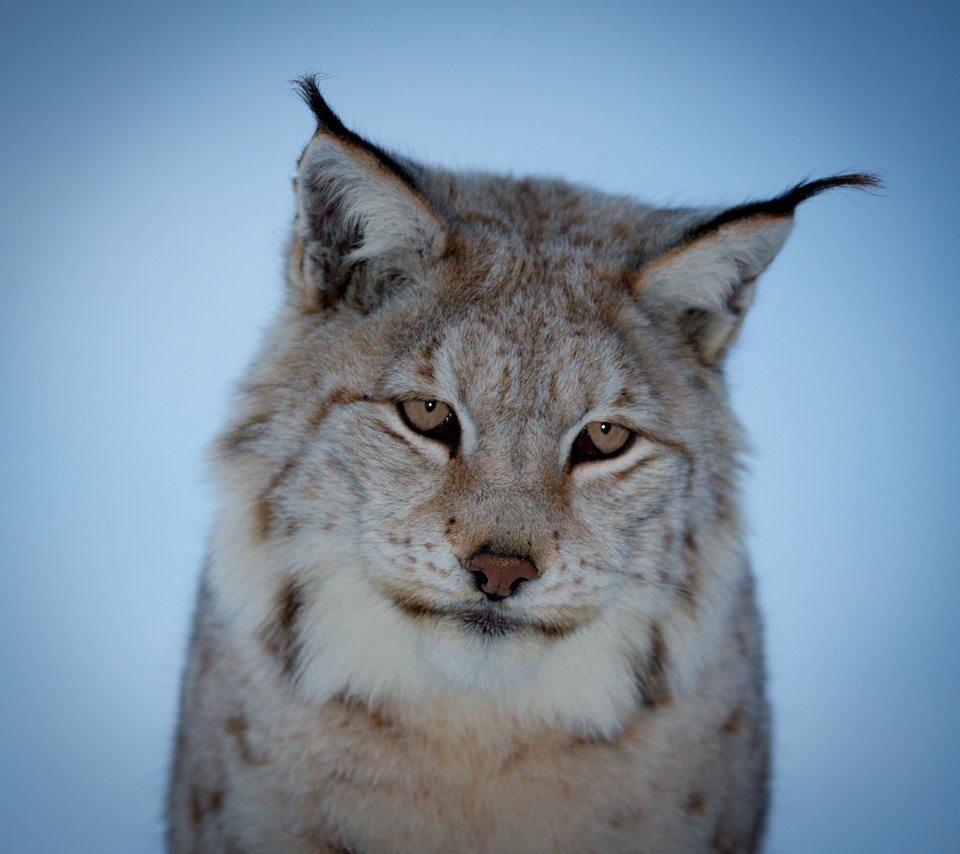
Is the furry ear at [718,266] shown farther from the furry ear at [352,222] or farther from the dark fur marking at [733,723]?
the dark fur marking at [733,723]

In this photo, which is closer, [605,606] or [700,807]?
[605,606]

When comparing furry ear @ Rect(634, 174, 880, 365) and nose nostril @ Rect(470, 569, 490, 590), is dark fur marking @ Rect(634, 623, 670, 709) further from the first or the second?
furry ear @ Rect(634, 174, 880, 365)

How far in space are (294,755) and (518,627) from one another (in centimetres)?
93

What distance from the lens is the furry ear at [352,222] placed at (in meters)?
3.68

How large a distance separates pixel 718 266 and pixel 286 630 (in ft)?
5.93

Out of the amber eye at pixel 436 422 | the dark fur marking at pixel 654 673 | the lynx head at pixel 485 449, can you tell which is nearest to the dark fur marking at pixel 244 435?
the lynx head at pixel 485 449

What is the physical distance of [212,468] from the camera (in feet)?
13.5

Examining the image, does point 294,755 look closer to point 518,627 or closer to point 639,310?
point 518,627

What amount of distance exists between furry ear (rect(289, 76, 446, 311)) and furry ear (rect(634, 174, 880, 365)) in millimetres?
730

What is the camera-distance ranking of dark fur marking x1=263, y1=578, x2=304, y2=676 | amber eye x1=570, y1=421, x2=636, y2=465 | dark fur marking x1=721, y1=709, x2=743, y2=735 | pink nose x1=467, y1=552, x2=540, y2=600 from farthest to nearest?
dark fur marking x1=721, y1=709, x2=743, y2=735 → dark fur marking x1=263, y1=578, x2=304, y2=676 → amber eye x1=570, y1=421, x2=636, y2=465 → pink nose x1=467, y1=552, x2=540, y2=600

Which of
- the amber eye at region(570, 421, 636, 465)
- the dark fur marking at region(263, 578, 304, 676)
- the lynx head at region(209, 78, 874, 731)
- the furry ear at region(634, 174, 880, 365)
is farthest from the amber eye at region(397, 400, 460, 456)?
the furry ear at region(634, 174, 880, 365)

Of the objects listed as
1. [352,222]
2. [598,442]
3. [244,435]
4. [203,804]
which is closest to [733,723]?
[598,442]

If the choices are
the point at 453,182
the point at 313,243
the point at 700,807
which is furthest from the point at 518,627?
the point at 453,182

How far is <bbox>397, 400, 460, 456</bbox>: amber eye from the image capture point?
3723 millimetres
